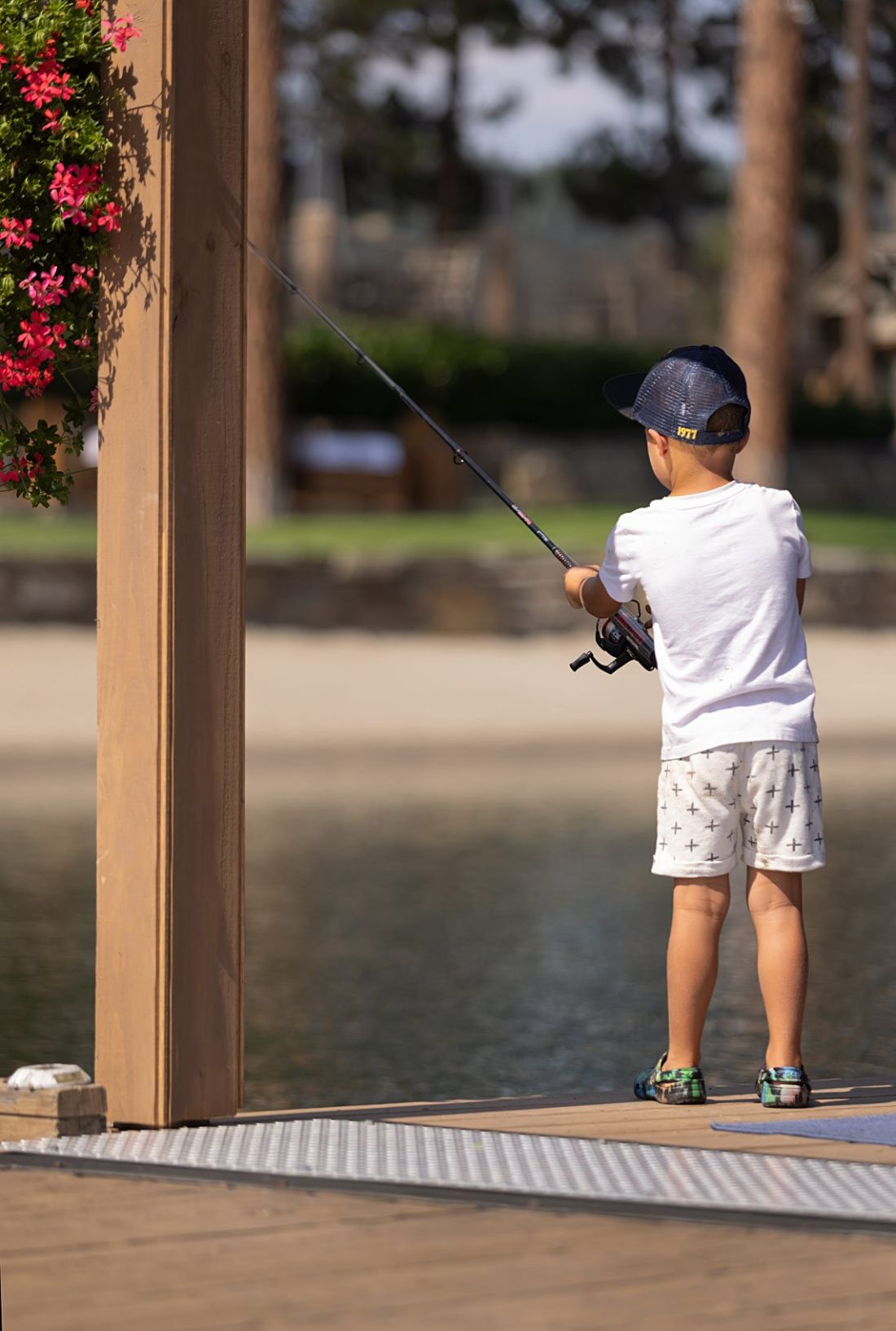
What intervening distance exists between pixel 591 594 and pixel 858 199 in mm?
38172

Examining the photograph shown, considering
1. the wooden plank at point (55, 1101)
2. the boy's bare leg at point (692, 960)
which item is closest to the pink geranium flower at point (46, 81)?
the wooden plank at point (55, 1101)

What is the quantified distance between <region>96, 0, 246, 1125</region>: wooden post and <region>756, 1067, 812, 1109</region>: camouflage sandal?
1168mm

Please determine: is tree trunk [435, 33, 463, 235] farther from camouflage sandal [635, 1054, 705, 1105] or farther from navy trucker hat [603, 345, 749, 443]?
camouflage sandal [635, 1054, 705, 1105]

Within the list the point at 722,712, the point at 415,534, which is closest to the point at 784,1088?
the point at 722,712

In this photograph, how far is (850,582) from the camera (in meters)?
25.0

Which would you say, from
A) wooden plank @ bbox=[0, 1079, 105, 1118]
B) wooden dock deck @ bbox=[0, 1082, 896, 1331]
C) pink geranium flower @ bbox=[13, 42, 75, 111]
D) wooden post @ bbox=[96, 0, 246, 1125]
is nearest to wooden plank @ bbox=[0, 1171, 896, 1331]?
wooden dock deck @ bbox=[0, 1082, 896, 1331]

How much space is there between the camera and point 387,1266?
3.89 m

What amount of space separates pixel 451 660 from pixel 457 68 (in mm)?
23225

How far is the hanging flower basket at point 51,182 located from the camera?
17.1 feet

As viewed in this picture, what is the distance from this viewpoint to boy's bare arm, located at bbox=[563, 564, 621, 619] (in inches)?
220

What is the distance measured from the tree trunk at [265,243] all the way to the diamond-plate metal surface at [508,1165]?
21053 mm

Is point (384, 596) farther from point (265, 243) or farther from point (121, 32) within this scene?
point (121, 32)

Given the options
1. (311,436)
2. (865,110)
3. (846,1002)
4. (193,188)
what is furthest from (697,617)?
(865,110)

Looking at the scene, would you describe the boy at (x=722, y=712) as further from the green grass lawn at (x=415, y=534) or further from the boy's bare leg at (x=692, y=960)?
the green grass lawn at (x=415, y=534)
